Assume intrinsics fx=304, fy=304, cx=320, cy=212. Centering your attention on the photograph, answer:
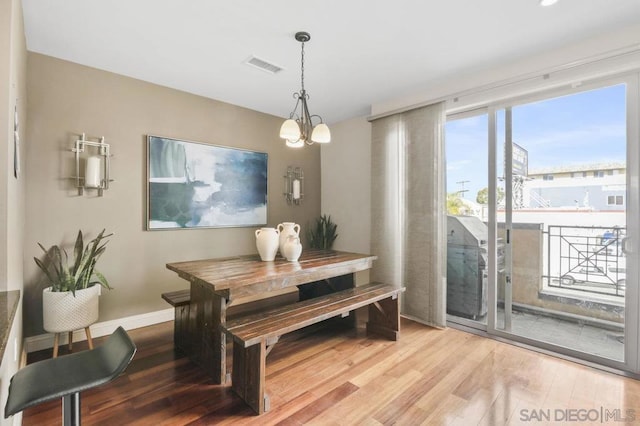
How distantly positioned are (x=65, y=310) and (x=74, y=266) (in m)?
0.49

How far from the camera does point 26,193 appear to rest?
2.54 m

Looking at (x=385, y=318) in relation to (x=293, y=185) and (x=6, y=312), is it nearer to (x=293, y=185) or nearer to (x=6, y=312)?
(x=293, y=185)

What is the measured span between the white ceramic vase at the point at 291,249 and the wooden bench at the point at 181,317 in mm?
878

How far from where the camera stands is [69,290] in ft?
7.91

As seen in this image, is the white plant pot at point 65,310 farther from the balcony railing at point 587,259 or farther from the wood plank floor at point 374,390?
the balcony railing at point 587,259

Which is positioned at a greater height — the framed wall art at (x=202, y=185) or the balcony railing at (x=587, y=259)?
the framed wall art at (x=202, y=185)

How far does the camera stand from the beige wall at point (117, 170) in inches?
102

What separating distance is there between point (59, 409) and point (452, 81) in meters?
4.08

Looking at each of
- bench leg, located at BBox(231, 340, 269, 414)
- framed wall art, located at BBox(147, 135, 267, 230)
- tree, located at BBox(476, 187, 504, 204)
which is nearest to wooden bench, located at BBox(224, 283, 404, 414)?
bench leg, located at BBox(231, 340, 269, 414)

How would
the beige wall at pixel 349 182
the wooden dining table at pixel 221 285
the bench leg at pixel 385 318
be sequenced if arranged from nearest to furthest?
1. the wooden dining table at pixel 221 285
2. the bench leg at pixel 385 318
3. the beige wall at pixel 349 182

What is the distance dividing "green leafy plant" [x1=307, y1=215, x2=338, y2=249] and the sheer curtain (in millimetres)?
898

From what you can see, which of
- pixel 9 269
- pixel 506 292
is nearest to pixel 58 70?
pixel 9 269

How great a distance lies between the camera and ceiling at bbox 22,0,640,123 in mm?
2023

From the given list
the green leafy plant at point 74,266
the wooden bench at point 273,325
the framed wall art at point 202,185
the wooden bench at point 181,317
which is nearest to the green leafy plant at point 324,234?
the framed wall art at point 202,185
